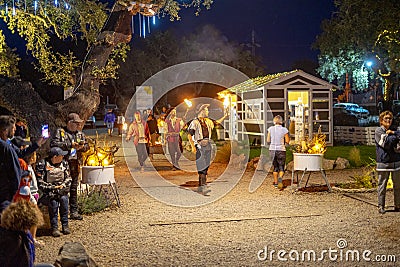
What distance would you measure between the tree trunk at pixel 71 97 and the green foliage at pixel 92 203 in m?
1.60

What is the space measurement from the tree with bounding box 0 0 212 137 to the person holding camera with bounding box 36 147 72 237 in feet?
9.16

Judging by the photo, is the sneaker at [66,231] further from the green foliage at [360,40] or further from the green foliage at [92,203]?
the green foliage at [360,40]

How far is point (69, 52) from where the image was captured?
12.3 metres

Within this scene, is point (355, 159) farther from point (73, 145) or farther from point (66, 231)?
point (66, 231)

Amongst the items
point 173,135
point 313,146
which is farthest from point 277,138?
point 173,135

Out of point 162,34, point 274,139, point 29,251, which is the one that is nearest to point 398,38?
point 274,139

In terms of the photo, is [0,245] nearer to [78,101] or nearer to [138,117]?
[78,101]

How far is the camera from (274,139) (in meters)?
12.4

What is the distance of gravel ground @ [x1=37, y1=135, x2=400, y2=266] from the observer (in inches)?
268

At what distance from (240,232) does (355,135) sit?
18.7 m

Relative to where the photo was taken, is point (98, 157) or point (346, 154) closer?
point (98, 157)

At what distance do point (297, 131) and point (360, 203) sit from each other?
14937 mm

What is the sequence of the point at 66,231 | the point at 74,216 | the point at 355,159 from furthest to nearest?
the point at 355,159
the point at 74,216
the point at 66,231

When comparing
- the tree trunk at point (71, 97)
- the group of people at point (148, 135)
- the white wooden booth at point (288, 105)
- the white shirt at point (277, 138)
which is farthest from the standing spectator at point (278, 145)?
the white wooden booth at point (288, 105)
